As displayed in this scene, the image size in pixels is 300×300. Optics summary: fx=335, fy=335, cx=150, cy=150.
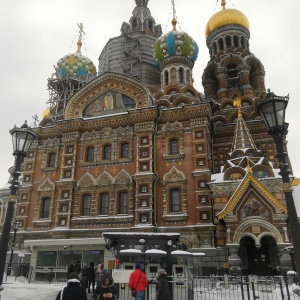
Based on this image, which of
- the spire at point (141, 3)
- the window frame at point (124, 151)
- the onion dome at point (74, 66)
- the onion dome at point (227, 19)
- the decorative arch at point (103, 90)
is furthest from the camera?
the spire at point (141, 3)

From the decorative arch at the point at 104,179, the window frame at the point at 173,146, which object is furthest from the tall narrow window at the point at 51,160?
the window frame at the point at 173,146

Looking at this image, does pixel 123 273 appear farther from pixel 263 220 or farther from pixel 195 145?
pixel 195 145

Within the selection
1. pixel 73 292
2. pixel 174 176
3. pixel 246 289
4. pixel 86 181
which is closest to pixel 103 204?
pixel 86 181

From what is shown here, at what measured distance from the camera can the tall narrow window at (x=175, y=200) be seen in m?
19.3

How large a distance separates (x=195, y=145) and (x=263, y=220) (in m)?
6.14

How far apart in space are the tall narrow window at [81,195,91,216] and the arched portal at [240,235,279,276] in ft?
30.2

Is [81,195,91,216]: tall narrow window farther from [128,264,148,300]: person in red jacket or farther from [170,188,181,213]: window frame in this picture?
[128,264,148,300]: person in red jacket

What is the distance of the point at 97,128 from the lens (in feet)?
73.3

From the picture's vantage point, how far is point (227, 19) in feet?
97.9

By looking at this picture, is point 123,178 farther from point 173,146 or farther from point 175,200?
point 173,146

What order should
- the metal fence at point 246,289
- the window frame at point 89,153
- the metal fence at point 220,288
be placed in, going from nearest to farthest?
the metal fence at point 220,288
the metal fence at point 246,289
the window frame at point 89,153

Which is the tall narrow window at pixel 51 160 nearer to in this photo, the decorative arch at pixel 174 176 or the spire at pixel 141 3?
the decorative arch at pixel 174 176

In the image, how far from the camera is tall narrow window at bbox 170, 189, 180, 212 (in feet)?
63.4

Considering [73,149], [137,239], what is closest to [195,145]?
[73,149]
